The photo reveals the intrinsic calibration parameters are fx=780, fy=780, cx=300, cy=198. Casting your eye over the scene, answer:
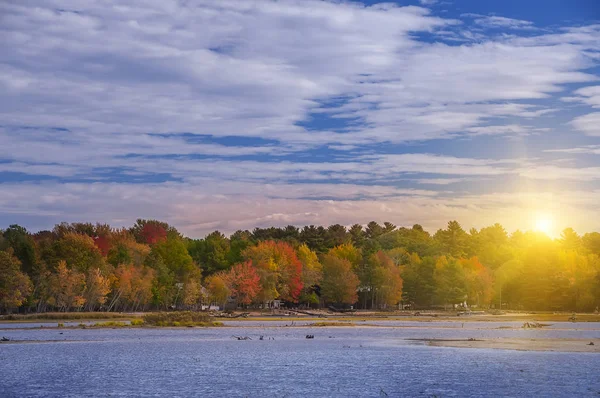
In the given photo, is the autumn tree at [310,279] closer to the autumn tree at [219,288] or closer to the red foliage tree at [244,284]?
the red foliage tree at [244,284]

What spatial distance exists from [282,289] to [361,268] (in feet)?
102

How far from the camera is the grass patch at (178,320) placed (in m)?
112

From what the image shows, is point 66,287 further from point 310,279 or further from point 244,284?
point 310,279

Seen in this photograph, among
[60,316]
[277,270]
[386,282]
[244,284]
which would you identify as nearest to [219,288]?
[244,284]

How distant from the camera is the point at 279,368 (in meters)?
55.2

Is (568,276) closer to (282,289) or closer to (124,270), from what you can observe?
(282,289)

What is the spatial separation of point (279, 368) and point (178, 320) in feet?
206

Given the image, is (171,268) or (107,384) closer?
(107,384)

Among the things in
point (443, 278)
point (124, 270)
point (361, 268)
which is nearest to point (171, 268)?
point (124, 270)

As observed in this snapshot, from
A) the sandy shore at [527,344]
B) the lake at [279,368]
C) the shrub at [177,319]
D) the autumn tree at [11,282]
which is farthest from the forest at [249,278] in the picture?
the sandy shore at [527,344]

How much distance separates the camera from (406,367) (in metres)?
55.1

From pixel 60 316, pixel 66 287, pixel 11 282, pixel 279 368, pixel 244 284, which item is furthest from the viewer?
pixel 244 284

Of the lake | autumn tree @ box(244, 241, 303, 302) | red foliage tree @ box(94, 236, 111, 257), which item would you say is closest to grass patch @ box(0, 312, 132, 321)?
red foliage tree @ box(94, 236, 111, 257)

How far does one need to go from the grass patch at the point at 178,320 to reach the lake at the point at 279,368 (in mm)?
24827
